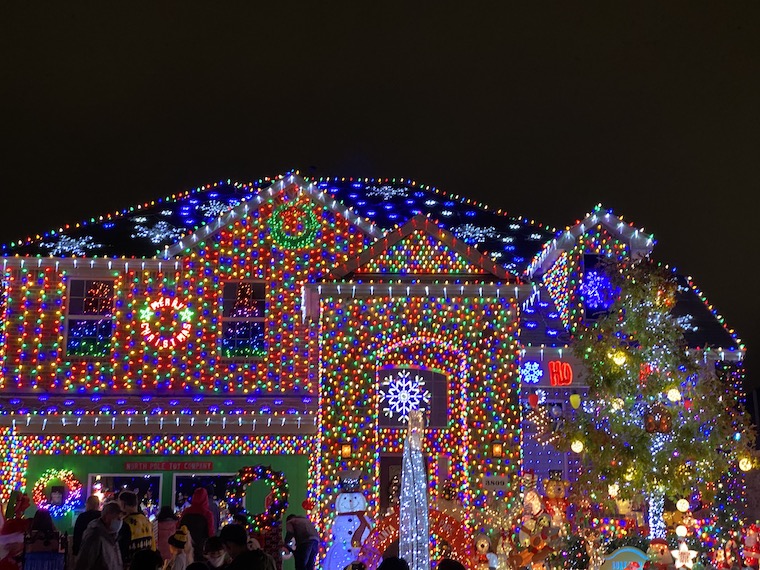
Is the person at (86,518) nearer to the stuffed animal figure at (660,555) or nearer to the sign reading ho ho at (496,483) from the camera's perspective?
the sign reading ho ho at (496,483)

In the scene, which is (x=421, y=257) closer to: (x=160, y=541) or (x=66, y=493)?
(x=160, y=541)

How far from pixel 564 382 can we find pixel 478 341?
8.60 ft

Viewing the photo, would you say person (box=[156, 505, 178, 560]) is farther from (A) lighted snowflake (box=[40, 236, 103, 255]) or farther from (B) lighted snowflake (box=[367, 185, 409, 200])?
(B) lighted snowflake (box=[367, 185, 409, 200])

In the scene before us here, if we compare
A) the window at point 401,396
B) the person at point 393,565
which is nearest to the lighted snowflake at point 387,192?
the window at point 401,396

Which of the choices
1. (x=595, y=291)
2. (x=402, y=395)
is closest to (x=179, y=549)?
(x=402, y=395)

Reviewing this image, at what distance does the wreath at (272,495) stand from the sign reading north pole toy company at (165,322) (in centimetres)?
510

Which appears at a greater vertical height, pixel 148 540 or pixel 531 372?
pixel 531 372

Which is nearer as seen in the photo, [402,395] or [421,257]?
[421,257]

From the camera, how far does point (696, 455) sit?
16656mm

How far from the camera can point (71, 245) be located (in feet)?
67.1

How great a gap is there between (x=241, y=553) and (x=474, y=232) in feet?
54.4

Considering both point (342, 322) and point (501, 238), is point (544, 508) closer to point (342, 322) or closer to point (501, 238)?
point (342, 322)

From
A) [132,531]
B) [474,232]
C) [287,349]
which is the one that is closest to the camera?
[132,531]

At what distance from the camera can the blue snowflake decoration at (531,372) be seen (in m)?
20.0
